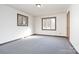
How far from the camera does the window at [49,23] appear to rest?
7912mm

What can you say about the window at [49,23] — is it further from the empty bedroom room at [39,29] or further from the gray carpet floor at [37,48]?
the gray carpet floor at [37,48]

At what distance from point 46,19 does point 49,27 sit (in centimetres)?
85

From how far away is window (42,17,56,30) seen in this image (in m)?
7.91

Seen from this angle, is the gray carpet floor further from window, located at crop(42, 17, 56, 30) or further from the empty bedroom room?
window, located at crop(42, 17, 56, 30)

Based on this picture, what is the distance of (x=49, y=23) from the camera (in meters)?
8.30

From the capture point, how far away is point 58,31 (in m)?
7.45

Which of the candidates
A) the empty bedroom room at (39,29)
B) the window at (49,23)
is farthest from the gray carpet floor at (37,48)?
the window at (49,23)

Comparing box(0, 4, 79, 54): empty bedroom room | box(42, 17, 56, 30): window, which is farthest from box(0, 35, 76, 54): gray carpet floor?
box(42, 17, 56, 30): window

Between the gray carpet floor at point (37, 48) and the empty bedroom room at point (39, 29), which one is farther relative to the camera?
the empty bedroom room at point (39, 29)

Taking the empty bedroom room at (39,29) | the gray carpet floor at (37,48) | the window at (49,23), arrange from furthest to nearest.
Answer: the window at (49,23), the empty bedroom room at (39,29), the gray carpet floor at (37,48)
